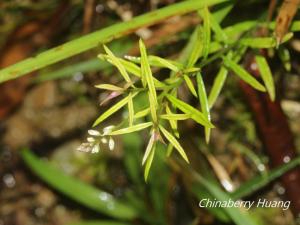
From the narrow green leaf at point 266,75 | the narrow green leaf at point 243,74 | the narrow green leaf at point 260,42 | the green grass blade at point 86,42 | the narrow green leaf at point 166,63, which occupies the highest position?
the green grass blade at point 86,42

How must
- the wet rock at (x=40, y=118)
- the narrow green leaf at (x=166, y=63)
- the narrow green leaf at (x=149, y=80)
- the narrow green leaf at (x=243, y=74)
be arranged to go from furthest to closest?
the wet rock at (x=40, y=118), the narrow green leaf at (x=243, y=74), the narrow green leaf at (x=166, y=63), the narrow green leaf at (x=149, y=80)

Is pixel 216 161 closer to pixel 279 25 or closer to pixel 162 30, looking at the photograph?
pixel 162 30

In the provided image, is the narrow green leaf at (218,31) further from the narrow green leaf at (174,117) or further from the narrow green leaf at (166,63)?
the narrow green leaf at (174,117)

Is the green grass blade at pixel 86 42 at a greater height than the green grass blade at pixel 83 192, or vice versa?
the green grass blade at pixel 86 42

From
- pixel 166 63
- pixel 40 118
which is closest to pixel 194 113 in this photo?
pixel 166 63

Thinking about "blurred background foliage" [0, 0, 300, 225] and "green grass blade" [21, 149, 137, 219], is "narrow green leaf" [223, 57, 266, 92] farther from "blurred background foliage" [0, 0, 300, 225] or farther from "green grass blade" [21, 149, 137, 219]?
"green grass blade" [21, 149, 137, 219]

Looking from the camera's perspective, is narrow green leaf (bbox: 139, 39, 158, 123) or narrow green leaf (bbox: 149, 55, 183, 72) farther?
narrow green leaf (bbox: 149, 55, 183, 72)

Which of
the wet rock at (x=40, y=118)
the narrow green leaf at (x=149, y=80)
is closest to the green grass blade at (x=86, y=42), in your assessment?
the narrow green leaf at (x=149, y=80)

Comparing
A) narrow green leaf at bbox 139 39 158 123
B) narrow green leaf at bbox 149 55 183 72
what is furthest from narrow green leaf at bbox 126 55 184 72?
narrow green leaf at bbox 139 39 158 123
